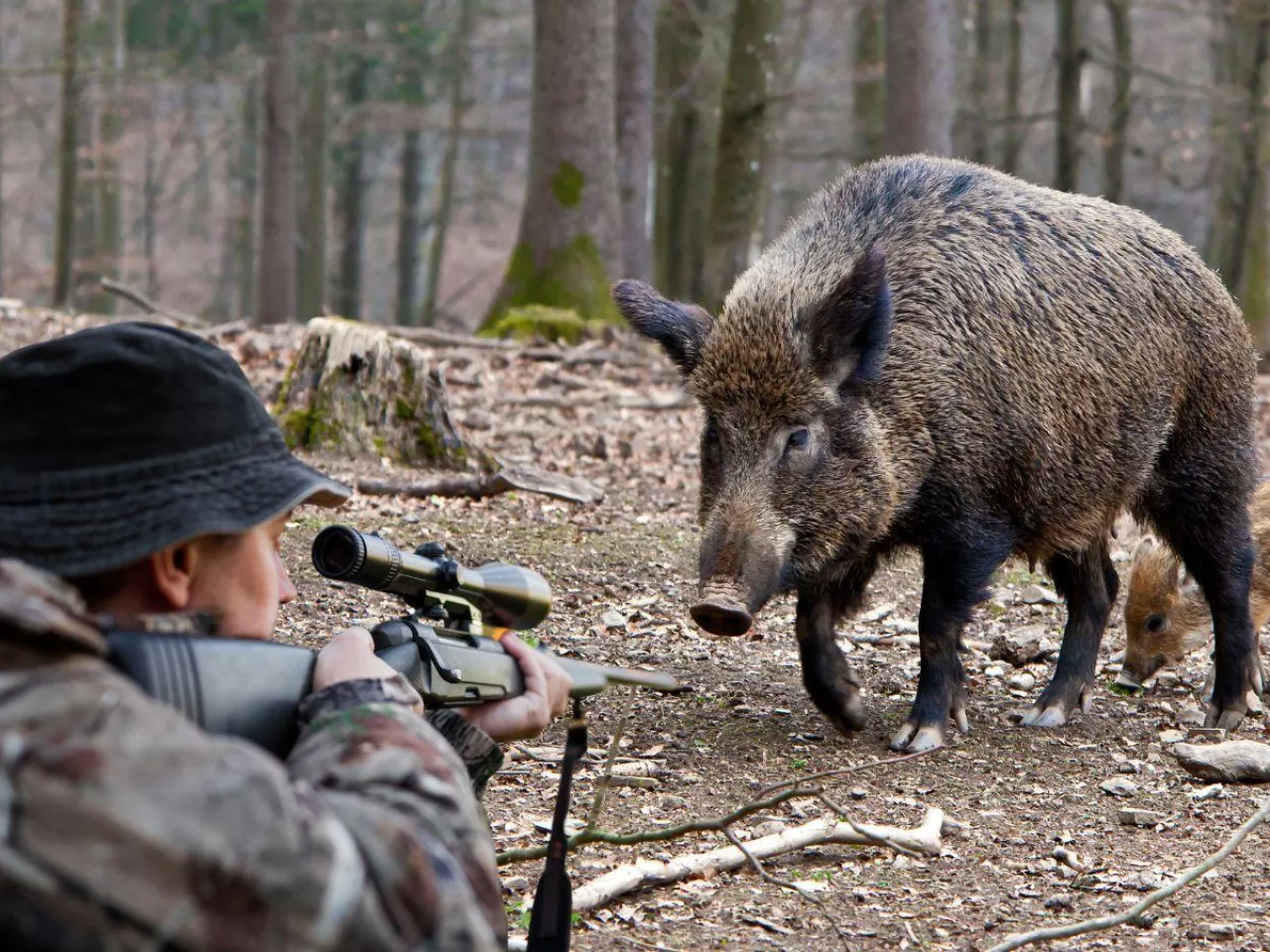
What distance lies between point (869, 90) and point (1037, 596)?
1398 centimetres

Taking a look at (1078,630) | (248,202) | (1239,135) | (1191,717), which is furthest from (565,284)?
(248,202)

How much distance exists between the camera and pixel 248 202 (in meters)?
29.9

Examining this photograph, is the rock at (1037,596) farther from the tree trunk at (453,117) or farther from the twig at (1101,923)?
the tree trunk at (453,117)

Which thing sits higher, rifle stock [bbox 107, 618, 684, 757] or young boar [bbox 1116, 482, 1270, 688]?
rifle stock [bbox 107, 618, 684, 757]

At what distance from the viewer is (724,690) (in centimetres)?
596

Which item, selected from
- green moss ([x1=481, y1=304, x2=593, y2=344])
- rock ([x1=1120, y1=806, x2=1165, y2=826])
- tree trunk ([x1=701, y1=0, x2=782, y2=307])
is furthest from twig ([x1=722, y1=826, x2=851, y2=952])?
tree trunk ([x1=701, y1=0, x2=782, y2=307])

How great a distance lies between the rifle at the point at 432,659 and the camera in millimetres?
2088

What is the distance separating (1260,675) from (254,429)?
5.45 meters

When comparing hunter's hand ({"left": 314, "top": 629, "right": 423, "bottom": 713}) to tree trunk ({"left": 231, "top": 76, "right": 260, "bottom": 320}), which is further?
tree trunk ({"left": 231, "top": 76, "right": 260, "bottom": 320})

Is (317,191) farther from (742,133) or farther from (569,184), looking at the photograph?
(569,184)

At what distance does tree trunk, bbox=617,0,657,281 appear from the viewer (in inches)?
683

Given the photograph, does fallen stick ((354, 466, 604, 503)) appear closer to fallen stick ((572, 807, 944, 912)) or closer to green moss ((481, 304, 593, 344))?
fallen stick ((572, 807, 944, 912))

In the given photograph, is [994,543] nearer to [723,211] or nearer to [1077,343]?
[1077,343]

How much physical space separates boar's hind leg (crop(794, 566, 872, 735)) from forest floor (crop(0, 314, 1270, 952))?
11 cm
